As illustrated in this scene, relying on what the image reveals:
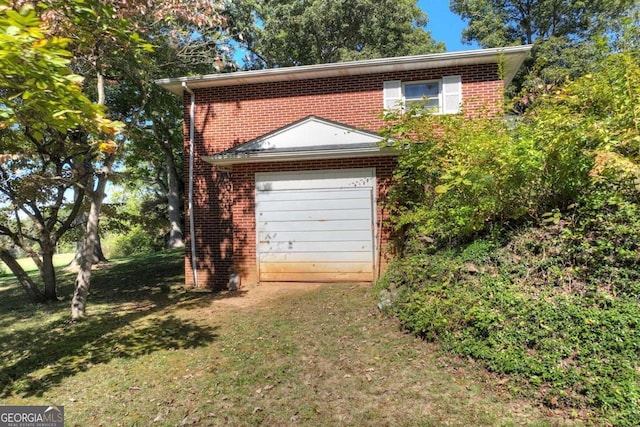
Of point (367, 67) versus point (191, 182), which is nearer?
point (367, 67)

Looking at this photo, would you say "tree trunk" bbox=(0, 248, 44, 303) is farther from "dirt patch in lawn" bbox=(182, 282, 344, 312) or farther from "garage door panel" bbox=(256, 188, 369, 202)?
"garage door panel" bbox=(256, 188, 369, 202)

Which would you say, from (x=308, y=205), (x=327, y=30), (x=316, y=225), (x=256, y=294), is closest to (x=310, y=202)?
(x=308, y=205)

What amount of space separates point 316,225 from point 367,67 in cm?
395

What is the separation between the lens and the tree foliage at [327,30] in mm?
19047

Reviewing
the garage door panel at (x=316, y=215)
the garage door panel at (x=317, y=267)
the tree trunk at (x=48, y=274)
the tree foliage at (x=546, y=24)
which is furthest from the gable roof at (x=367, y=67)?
the tree foliage at (x=546, y=24)

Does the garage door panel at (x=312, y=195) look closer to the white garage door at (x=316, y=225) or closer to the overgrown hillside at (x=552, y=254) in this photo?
the white garage door at (x=316, y=225)

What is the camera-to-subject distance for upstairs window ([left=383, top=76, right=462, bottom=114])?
852cm

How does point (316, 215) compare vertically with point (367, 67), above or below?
below

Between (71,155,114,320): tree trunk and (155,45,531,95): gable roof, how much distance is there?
318 centimetres

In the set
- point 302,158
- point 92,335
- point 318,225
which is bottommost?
point 92,335

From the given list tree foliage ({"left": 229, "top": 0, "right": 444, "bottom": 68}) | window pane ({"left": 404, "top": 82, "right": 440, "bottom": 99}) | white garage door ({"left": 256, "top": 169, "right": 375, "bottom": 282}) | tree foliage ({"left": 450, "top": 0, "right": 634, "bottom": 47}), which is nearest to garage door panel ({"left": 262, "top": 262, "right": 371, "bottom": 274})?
white garage door ({"left": 256, "top": 169, "right": 375, "bottom": 282})

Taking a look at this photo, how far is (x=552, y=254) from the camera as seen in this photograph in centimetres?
423

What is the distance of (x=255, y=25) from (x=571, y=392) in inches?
868

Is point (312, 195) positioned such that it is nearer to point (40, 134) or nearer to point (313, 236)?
point (313, 236)
